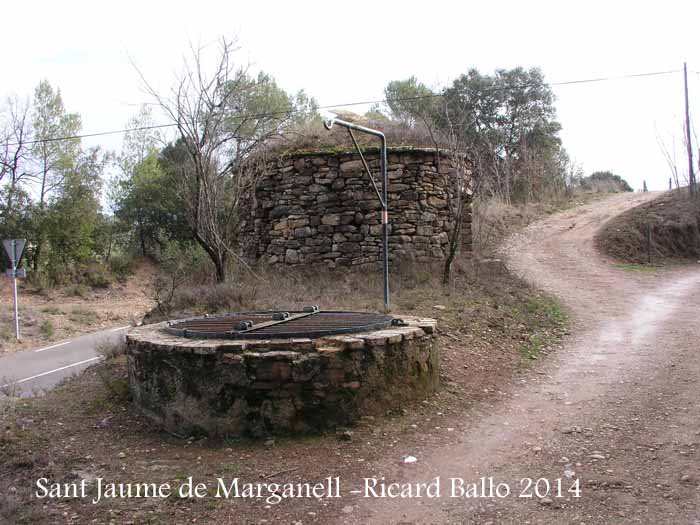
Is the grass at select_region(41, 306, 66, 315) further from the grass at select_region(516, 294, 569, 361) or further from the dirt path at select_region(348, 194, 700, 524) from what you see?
the dirt path at select_region(348, 194, 700, 524)

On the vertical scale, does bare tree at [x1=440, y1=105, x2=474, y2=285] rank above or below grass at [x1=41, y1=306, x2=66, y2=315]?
above

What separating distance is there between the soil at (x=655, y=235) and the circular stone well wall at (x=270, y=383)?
1279cm

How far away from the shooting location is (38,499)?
405 cm

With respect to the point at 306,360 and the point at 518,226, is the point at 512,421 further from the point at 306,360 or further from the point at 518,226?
the point at 518,226

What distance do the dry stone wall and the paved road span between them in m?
4.07

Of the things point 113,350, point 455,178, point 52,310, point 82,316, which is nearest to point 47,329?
point 82,316

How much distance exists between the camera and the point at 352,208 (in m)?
12.2

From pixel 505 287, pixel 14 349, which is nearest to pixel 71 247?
pixel 14 349

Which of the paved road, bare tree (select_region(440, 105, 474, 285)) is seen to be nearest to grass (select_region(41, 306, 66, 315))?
the paved road

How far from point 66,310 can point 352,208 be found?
1109 centimetres

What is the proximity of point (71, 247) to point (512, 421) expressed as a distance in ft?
71.9

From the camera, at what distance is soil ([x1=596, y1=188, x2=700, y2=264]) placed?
52.6 ft

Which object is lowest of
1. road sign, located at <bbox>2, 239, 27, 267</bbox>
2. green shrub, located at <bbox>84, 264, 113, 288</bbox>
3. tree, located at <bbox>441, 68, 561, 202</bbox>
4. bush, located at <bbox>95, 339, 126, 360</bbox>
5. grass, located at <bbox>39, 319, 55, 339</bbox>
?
grass, located at <bbox>39, 319, 55, 339</bbox>

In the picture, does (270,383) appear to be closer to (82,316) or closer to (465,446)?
(465,446)
